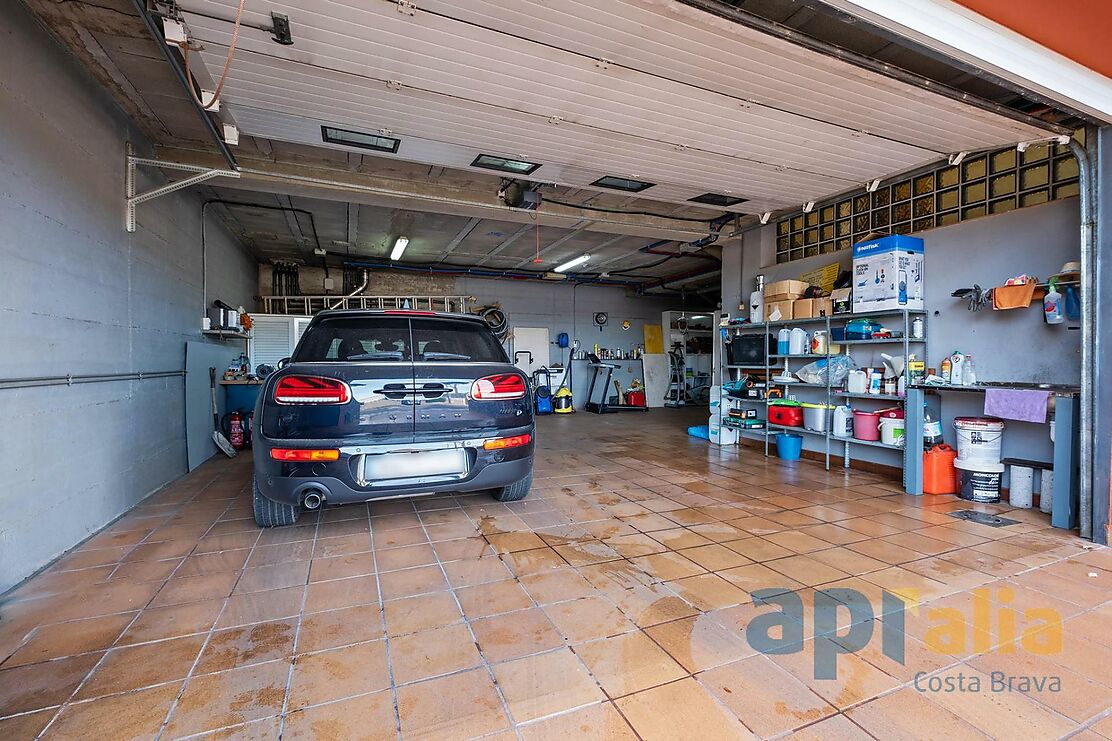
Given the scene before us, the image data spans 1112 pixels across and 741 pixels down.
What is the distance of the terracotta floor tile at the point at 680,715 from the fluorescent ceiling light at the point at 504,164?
Result: 3.90 meters

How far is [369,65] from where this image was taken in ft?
9.16

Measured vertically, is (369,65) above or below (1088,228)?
above

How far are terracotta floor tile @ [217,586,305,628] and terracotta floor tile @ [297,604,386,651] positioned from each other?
149mm

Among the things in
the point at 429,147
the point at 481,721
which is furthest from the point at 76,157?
the point at 481,721

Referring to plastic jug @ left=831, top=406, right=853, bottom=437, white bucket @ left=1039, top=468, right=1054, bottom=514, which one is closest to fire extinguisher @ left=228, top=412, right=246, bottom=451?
plastic jug @ left=831, top=406, right=853, bottom=437

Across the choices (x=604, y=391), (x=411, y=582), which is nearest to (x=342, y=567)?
(x=411, y=582)

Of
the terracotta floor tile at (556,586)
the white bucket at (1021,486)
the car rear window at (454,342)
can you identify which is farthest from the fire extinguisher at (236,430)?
the white bucket at (1021,486)

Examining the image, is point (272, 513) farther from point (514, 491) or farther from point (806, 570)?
point (806, 570)

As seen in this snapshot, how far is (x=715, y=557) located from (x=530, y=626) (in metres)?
1.26

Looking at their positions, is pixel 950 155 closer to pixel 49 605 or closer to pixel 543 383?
pixel 49 605

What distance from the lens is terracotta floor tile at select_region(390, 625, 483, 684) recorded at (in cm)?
177

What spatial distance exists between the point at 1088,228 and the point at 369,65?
181 inches

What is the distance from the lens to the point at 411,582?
8.18 feet

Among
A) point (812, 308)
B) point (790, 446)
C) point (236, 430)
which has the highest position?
point (812, 308)
